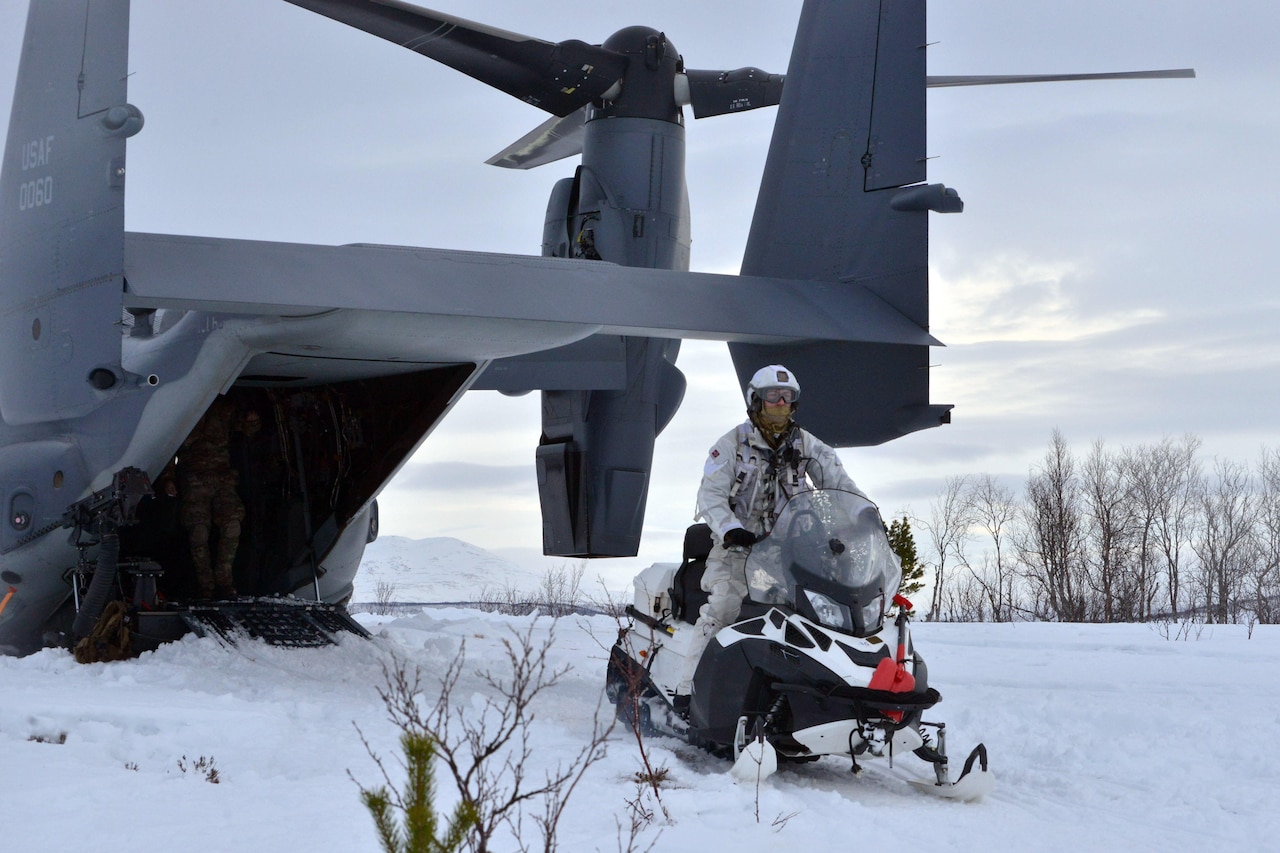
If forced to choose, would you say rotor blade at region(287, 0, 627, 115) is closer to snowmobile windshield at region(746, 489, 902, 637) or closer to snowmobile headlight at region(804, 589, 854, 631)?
snowmobile windshield at region(746, 489, 902, 637)

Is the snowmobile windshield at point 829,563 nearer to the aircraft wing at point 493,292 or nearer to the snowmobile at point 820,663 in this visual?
the snowmobile at point 820,663

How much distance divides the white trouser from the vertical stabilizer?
4.39 metres

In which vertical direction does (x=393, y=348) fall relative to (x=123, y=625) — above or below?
above

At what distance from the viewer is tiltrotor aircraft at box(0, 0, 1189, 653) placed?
7.95 metres

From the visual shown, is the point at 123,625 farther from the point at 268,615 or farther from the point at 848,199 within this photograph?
the point at 848,199

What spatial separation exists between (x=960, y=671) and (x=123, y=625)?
624 centimetres

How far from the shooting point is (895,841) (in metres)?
4.26

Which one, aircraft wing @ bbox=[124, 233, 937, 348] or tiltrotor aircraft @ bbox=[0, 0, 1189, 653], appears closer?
aircraft wing @ bbox=[124, 233, 937, 348]

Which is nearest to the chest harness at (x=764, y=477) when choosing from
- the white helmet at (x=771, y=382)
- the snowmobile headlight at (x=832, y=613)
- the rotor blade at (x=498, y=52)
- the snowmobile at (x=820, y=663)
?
the white helmet at (x=771, y=382)

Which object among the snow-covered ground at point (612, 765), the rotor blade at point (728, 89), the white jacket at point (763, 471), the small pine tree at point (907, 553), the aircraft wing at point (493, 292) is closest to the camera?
the snow-covered ground at point (612, 765)

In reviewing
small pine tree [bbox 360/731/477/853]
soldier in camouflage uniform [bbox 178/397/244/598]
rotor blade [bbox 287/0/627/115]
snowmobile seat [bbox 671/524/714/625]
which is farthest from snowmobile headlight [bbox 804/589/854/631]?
rotor blade [bbox 287/0/627/115]

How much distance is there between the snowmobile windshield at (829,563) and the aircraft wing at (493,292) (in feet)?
9.80

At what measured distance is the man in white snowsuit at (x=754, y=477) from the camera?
580cm

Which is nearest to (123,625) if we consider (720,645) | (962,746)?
(720,645)
